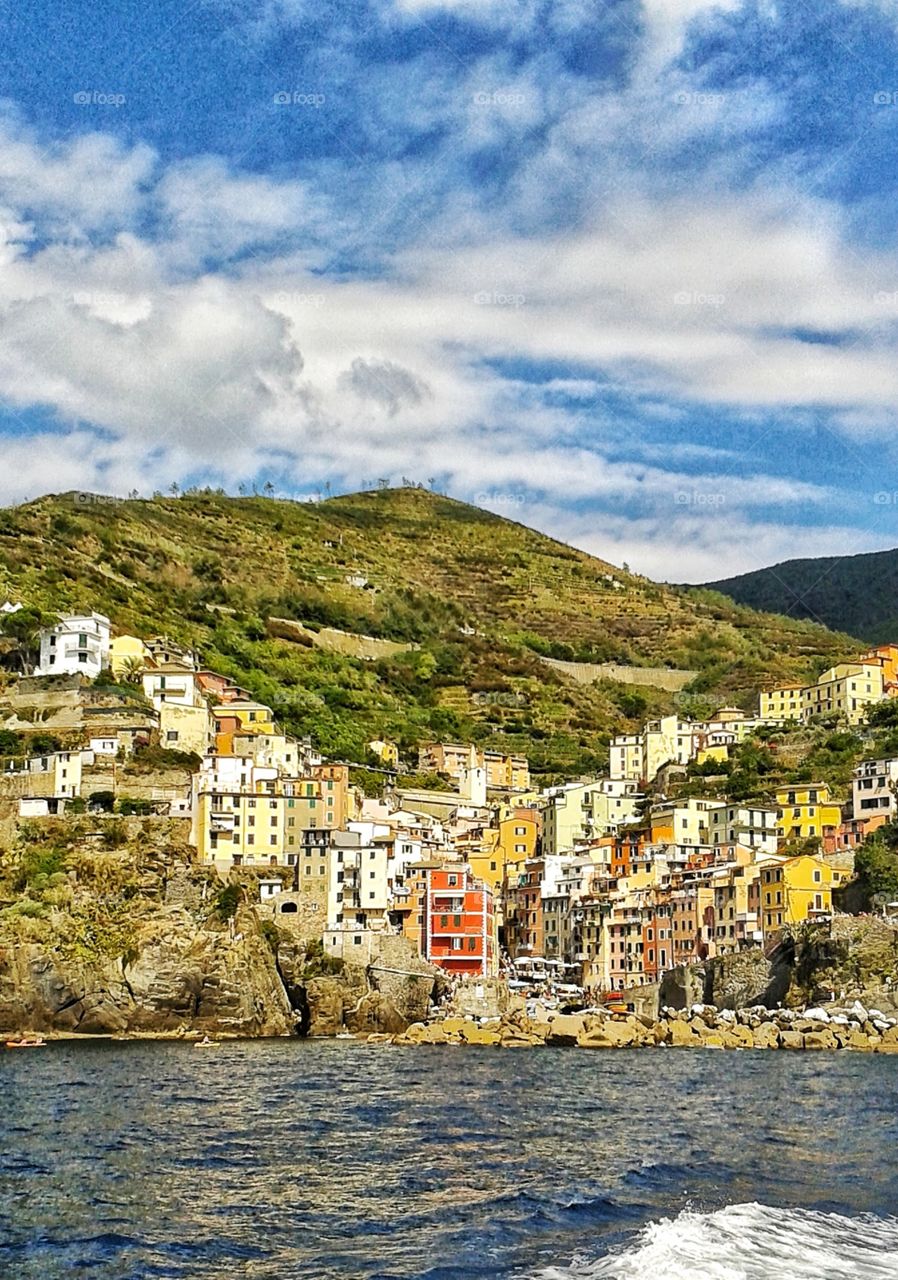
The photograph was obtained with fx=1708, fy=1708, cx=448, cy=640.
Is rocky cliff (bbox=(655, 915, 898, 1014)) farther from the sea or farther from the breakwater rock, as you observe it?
the sea

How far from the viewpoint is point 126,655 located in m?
91.7

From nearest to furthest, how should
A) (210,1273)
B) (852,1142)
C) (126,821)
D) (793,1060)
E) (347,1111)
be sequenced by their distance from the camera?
(210,1273) < (852,1142) < (347,1111) < (793,1060) < (126,821)

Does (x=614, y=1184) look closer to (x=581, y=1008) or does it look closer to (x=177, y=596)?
(x=581, y=1008)

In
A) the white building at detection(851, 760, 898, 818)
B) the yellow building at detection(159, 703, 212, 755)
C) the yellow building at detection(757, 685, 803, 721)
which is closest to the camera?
the yellow building at detection(159, 703, 212, 755)

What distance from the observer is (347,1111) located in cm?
3834

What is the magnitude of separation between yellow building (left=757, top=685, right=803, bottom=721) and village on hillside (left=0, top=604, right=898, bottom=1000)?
17.7 metres

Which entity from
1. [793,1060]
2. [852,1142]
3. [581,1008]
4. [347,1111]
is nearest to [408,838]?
[581,1008]

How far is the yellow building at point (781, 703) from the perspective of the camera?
115 meters

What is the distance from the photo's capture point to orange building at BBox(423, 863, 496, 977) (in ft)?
241

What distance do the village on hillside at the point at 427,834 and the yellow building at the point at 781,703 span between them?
17673mm

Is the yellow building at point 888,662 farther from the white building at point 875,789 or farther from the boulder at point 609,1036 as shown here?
the boulder at point 609,1036

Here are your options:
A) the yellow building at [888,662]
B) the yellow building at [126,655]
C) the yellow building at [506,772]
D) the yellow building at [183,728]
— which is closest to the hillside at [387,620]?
the yellow building at [126,655]

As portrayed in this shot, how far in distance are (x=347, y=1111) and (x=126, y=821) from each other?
34385 mm

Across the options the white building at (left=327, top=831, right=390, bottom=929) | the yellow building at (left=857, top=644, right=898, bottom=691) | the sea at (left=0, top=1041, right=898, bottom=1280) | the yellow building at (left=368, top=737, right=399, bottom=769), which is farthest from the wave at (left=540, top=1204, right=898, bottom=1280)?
the yellow building at (left=857, top=644, right=898, bottom=691)
